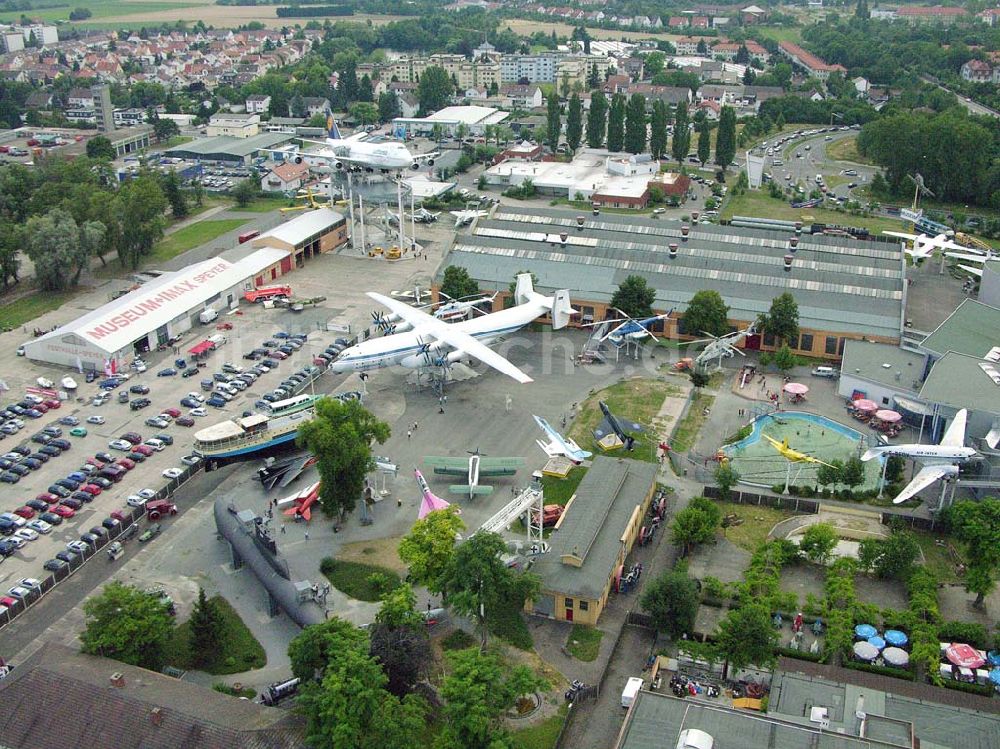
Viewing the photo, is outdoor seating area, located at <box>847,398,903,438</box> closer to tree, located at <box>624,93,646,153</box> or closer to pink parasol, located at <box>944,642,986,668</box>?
pink parasol, located at <box>944,642,986,668</box>

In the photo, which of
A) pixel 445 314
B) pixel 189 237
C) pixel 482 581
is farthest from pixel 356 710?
pixel 189 237

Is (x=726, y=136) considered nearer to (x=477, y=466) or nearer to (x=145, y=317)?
(x=145, y=317)

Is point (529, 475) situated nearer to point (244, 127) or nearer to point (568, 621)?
point (568, 621)

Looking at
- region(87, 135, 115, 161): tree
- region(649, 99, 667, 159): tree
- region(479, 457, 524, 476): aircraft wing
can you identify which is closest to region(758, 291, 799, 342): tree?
region(479, 457, 524, 476): aircraft wing

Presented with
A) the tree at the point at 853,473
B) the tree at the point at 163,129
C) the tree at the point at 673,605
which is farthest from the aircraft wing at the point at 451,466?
the tree at the point at 163,129

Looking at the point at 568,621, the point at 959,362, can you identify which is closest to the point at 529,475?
the point at 568,621

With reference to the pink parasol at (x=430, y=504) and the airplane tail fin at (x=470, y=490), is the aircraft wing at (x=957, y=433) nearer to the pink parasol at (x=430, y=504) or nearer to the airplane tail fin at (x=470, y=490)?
the airplane tail fin at (x=470, y=490)

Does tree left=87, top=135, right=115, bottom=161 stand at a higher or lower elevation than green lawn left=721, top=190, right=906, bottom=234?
higher

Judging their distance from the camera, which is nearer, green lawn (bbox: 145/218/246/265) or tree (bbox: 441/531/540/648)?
tree (bbox: 441/531/540/648)
